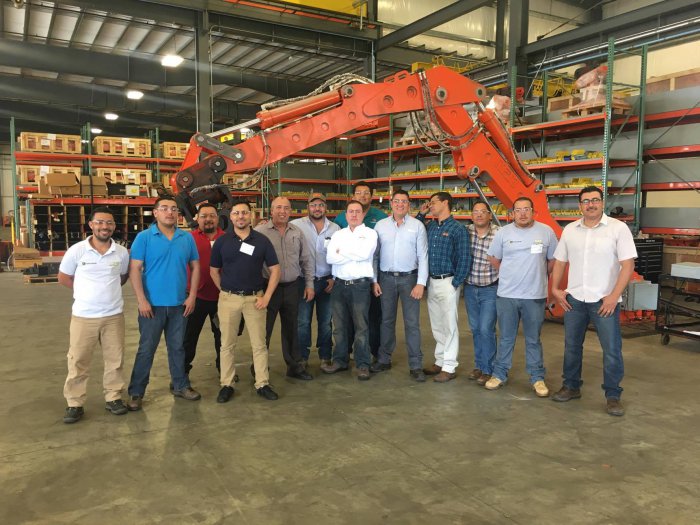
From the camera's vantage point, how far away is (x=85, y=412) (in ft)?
14.8

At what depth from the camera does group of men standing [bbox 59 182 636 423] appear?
4414mm

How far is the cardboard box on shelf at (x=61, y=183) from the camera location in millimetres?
14320

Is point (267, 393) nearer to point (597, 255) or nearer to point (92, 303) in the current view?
point (92, 303)

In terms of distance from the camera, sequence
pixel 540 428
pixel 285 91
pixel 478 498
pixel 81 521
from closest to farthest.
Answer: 1. pixel 81 521
2. pixel 478 498
3. pixel 540 428
4. pixel 285 91

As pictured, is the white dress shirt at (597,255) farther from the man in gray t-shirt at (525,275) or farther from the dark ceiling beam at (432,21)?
the dark ceiling beam at (432,21)

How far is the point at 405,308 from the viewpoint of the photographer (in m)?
5.34

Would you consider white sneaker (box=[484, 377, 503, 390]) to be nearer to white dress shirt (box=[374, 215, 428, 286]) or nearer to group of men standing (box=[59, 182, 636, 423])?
group of men standing (box=[59, 182, 636, 423])

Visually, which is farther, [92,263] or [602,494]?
[92,263]

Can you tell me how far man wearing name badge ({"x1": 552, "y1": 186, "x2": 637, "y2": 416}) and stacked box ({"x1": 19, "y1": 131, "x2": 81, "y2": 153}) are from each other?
1503 centimetres

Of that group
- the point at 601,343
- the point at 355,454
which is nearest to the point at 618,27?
the point at 601,343

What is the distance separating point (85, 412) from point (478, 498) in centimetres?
329

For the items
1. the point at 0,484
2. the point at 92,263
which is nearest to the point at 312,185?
the point at 92,263

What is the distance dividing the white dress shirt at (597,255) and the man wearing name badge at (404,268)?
1.37 meters

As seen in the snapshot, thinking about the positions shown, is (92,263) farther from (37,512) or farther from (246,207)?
(37,512)
